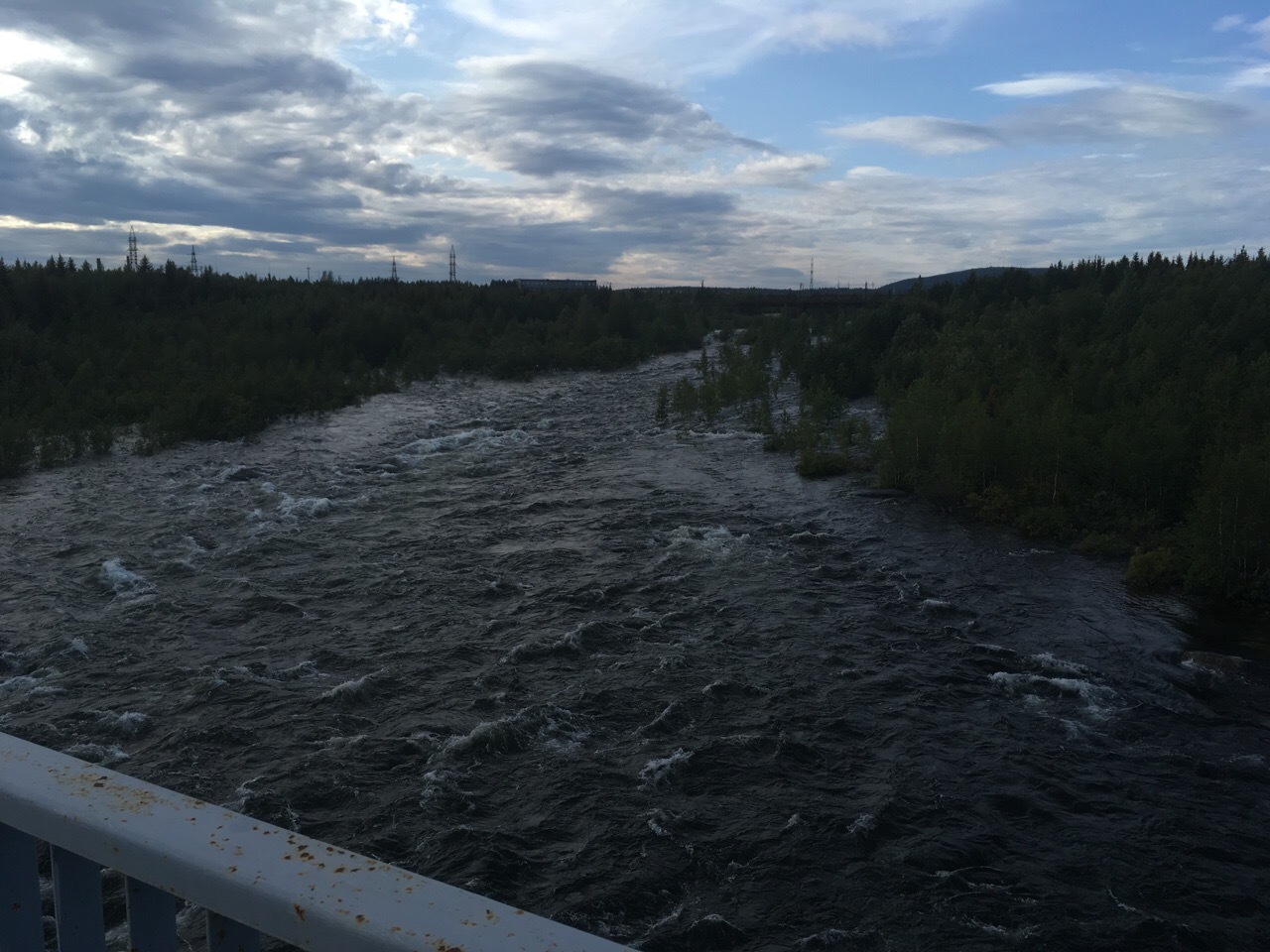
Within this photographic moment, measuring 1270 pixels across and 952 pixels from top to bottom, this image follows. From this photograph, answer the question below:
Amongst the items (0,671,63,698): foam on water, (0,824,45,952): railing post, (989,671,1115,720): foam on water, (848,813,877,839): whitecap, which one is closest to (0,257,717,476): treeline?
(0,671,63,698): foam on water

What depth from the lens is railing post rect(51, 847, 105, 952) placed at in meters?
1.83

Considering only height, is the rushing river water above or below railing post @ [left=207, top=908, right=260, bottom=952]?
below

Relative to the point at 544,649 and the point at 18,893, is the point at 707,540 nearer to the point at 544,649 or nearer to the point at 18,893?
the point at 544,649

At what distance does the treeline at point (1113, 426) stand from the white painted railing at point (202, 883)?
14.3 m

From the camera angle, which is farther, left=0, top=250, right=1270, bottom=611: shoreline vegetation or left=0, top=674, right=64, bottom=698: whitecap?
left=0, top=250, right=1270, bottom=611: shoreline vegetation

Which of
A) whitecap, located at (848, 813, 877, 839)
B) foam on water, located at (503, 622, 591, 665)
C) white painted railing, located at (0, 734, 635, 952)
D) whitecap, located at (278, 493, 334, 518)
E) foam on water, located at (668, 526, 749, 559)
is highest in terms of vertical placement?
white painted railing, located at (0, 734, 635, 952)

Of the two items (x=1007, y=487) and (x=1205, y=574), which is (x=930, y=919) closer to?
(x=1205, y=574)

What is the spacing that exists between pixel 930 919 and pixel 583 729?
3890 mm

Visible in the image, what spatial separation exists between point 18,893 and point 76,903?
15 cm

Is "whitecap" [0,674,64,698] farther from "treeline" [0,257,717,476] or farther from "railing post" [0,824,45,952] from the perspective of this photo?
A: "treeline" [0,257,717,476]

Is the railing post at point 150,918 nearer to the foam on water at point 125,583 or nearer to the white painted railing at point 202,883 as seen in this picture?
the white painted railing at point 202,883

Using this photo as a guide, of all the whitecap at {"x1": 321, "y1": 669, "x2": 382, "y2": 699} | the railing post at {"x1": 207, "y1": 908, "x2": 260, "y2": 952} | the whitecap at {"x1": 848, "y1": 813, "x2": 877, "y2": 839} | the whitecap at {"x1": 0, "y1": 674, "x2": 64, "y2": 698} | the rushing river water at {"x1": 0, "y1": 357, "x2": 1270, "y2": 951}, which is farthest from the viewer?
the whitecap at {"x1": 321, "y1": 669, "x2": 382, "y2": 699}

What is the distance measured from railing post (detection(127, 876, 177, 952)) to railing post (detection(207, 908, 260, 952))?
0.41 ft

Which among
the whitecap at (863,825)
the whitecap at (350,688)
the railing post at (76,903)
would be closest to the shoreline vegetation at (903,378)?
the whitecap at (863,825)
